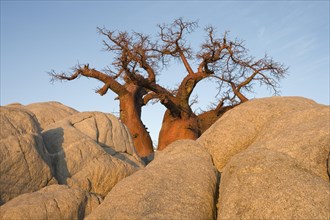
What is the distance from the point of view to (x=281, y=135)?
8.70 meters

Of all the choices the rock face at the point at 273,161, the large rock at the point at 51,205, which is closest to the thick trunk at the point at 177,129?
the rock face at the point at 273,161

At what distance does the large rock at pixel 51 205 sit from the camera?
768cm

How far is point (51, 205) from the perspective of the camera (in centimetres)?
800

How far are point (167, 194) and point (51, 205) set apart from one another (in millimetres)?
2318

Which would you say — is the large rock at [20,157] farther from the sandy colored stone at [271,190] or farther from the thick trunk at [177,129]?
the thick trunk at [177,129]

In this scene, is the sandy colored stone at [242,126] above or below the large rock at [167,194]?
above

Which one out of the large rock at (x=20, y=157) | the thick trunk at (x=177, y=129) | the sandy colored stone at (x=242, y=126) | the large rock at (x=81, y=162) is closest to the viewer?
the large rock at (x=20, y=157)

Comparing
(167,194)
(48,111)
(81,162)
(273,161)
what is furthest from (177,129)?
(167,194)

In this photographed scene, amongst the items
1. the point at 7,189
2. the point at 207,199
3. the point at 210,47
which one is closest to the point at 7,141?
the point at 7,189

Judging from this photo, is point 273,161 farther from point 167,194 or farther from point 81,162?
point 81,162

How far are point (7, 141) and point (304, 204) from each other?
661 centimetres

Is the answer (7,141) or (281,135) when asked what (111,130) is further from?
(281,135)

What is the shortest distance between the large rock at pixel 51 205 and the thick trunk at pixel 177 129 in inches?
626

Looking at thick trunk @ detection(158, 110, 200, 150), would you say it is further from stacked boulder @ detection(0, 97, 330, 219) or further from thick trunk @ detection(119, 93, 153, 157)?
stacked boulder @ detection(0, 97, 330, 219)
